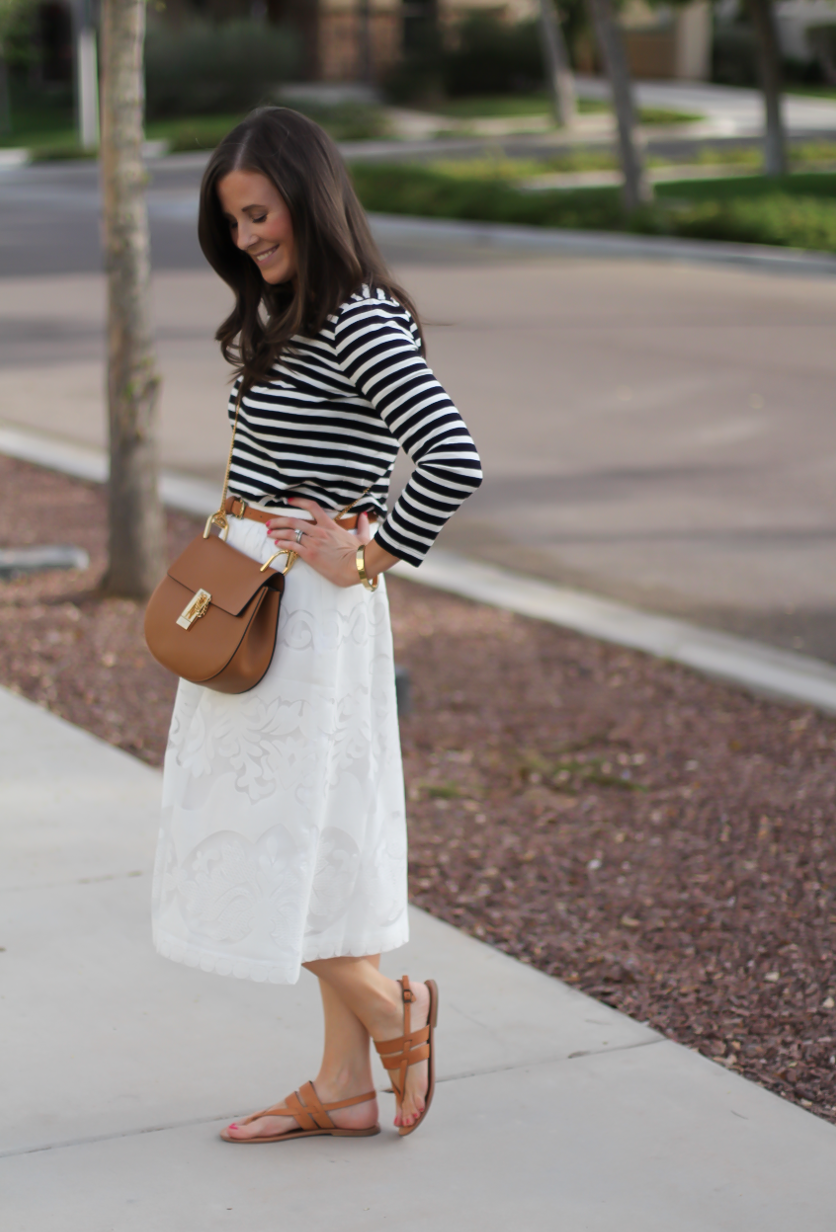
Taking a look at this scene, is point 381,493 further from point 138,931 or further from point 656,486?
point 656,486

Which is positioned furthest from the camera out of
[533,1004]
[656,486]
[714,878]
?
[656,486]

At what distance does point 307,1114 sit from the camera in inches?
117

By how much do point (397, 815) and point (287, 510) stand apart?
0.58 meters

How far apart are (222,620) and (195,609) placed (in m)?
0.06

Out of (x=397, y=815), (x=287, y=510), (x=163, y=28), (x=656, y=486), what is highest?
(x=163, y=28)

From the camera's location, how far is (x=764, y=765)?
16.6ft

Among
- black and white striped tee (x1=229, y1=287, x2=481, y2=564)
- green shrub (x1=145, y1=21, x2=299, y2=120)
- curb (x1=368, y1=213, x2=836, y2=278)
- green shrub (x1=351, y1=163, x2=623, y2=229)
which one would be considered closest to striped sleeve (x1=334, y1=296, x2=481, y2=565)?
black and white striped tee (x1=229, y1=287, x2=481, y2=564)

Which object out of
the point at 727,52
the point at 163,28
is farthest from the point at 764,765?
the point at 727,52

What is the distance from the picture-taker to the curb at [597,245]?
18.2m

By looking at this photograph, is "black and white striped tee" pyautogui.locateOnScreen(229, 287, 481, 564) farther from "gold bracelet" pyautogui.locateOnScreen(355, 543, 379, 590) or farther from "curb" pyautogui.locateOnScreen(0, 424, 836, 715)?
"curb" pyautogui.locateOnScreen(0, 424, 836, 715)

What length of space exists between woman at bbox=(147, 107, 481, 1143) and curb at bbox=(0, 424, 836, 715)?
309 cm

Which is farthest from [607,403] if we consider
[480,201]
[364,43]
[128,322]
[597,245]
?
[364,43]

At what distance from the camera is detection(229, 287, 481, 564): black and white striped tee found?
264cm

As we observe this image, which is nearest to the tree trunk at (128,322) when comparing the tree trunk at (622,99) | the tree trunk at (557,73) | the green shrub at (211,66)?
the tree trunk at (622,99)
